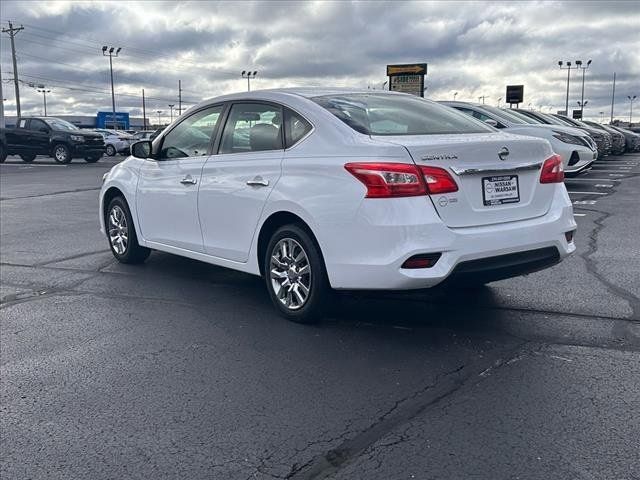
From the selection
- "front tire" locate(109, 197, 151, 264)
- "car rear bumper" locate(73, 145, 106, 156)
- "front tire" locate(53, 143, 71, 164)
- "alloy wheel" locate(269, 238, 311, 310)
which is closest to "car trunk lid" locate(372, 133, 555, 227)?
"alloy wheel" locate(269, 238, 311, 310)

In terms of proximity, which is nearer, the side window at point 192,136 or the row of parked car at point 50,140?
the side window at point 192,136

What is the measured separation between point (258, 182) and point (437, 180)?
4.86 feet

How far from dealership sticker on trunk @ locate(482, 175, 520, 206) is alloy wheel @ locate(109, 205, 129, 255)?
409 cm

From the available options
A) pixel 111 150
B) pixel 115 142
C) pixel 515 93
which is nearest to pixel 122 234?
pixel 111 150

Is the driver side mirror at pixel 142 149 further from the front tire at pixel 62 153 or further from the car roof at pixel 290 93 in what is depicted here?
the front tire at pixel 62 153

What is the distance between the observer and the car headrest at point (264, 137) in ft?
17.5

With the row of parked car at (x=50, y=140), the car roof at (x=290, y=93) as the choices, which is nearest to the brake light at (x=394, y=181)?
the car roof at (x=290, y=93)

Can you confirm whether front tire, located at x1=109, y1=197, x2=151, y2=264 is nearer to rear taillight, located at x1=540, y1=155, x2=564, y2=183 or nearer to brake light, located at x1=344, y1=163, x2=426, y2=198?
brake light, located at x1=344, y1=163, x2=426, y2=198

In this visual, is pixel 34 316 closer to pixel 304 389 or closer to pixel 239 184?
pixel 239 184

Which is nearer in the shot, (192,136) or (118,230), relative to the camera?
(192,136)

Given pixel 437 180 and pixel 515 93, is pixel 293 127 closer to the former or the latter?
pixel 437 180

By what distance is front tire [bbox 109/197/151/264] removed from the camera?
7.21 m

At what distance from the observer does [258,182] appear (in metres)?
5.27

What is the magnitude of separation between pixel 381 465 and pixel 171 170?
4091 mm
